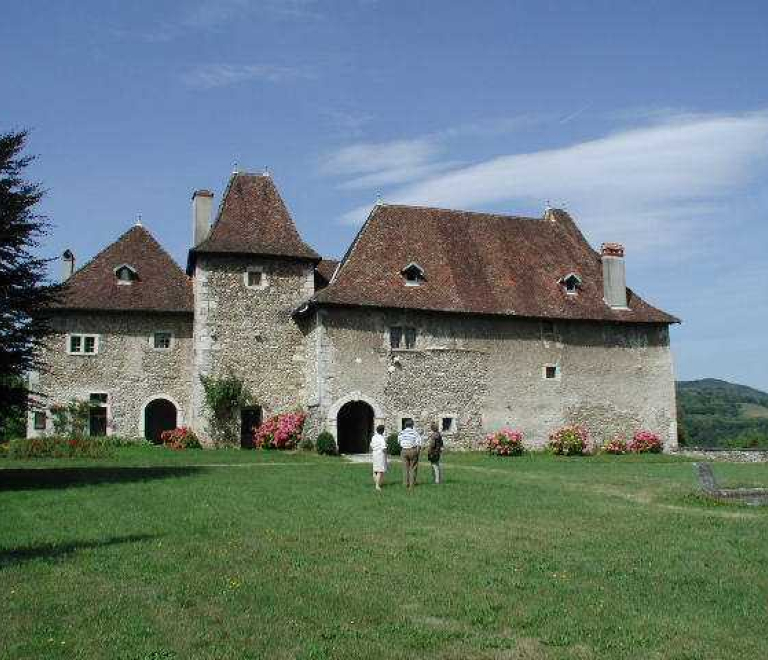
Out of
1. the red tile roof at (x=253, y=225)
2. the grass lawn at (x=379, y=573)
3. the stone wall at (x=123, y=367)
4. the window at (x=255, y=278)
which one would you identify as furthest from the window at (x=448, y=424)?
the grass lawn at (x=379, y=573)

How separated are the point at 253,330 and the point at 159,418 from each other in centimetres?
748

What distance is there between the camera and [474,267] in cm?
3438

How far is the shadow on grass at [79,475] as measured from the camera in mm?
19938

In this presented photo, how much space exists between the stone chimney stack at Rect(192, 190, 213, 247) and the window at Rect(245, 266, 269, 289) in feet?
10.0

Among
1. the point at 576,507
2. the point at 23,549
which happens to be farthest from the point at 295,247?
the point at 23,549

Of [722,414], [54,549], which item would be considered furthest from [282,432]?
[722,414]

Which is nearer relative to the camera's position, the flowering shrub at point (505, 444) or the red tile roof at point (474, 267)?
the flowering shrub at point (505, 444)

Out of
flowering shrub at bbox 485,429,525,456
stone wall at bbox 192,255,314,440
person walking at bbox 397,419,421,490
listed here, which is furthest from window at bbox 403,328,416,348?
person walking at bbox 397,419,421,490

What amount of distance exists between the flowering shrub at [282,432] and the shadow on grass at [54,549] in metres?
19.7

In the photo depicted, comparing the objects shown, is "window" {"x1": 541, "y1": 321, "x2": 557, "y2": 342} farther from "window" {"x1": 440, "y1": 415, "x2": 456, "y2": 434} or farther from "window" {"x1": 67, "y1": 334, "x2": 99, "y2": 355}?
"window" {"x1": 67, "y1": 334, "x2": 99, "y2": 355}

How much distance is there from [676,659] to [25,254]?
57.3ft

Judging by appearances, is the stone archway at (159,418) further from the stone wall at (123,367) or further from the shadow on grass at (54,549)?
the shadow on grass at (54,549)

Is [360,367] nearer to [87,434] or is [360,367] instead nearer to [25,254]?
[87,434]

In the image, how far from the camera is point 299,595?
8.86 m
